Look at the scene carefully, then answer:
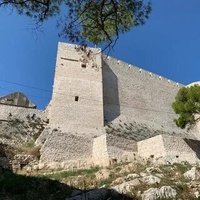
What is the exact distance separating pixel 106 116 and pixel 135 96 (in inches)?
171

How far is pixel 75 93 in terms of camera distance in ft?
72.1

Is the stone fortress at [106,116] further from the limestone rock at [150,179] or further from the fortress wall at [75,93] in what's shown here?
the limestone rock at [150,179]

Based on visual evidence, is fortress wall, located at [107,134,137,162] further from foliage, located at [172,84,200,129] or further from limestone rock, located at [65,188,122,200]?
limestone rock, located at [65,188,122,200]

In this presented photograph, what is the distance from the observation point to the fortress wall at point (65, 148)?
1656cm

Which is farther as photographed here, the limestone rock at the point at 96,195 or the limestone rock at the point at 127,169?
the limestone rock at the point at 127,169

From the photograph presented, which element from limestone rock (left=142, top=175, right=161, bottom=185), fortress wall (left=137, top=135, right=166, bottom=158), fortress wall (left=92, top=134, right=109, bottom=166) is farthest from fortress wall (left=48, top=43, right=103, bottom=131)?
limestone rock (left=142, top=175, right=161, bottom=185)

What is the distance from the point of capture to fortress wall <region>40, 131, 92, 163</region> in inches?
652

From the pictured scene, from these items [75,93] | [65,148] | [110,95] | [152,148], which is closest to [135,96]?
[110,95]

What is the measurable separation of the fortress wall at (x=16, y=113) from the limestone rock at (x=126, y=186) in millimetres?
11664

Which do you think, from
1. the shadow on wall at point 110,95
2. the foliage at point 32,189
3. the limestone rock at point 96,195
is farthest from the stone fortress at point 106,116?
the foliage at point 32,189

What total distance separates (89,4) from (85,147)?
10.5 metres

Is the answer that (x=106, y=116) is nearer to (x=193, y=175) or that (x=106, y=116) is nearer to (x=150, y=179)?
(x=193, y=175)

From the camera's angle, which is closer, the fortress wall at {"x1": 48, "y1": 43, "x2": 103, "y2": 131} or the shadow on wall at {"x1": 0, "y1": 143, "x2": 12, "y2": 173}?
the shadow on wall at {"x1": 0, "y1": 143, "x2": 12, "y2": 173}

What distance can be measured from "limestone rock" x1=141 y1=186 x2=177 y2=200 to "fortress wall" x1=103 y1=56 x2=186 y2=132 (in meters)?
13.6
